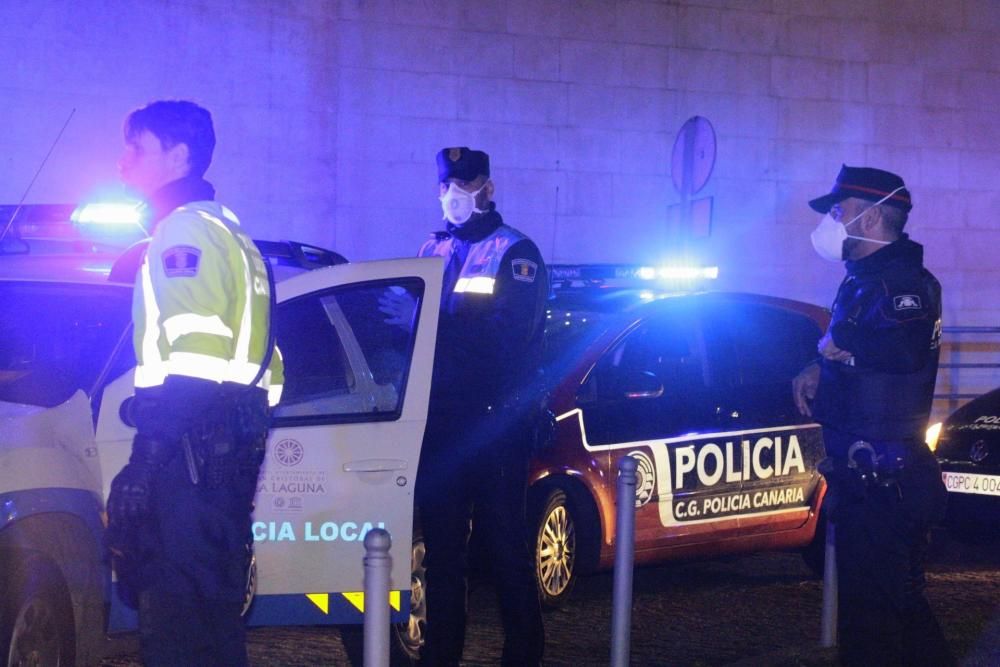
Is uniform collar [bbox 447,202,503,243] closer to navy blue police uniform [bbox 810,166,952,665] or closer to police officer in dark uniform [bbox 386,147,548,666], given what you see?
police officer in dark uniform [bbox 386,147,548,666]

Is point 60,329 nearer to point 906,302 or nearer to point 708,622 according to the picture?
point 906,302

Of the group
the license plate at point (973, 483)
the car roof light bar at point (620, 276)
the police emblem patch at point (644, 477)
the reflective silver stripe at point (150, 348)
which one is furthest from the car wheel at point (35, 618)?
the license plate at point (973, 483)

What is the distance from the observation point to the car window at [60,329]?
446cm

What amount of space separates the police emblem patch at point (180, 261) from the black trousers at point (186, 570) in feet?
1.48

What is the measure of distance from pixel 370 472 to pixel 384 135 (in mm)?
8012

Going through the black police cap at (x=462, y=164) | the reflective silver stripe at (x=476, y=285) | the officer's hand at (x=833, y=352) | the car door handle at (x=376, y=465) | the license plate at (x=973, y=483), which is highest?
the black police cap at (x=462, y=164)

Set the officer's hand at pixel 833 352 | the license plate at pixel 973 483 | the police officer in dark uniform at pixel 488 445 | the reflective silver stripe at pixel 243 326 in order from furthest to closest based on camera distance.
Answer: the license plate at pixel 973 483 → the police officer in dark uniform at pixel 488 445 → the officer's hand at pixel 833 352 → the reflective silver stripe at pixel 243 326

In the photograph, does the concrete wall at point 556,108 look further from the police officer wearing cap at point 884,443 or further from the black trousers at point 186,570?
the black trousers at point 186,570

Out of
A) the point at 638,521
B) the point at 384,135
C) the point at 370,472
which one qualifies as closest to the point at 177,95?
the point at 384,135

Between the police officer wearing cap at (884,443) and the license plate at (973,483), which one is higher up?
the police officer wearing cap at (884,443)

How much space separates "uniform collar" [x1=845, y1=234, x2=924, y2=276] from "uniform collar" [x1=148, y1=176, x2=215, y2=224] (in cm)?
208

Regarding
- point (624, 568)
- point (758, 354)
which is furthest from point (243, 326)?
point (758, 354)

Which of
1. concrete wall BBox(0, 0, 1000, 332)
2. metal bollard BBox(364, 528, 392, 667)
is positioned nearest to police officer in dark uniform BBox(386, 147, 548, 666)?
metal bollard BBox(364, 528, 392, 667)

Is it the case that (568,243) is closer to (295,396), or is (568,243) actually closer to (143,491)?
(295,396)
